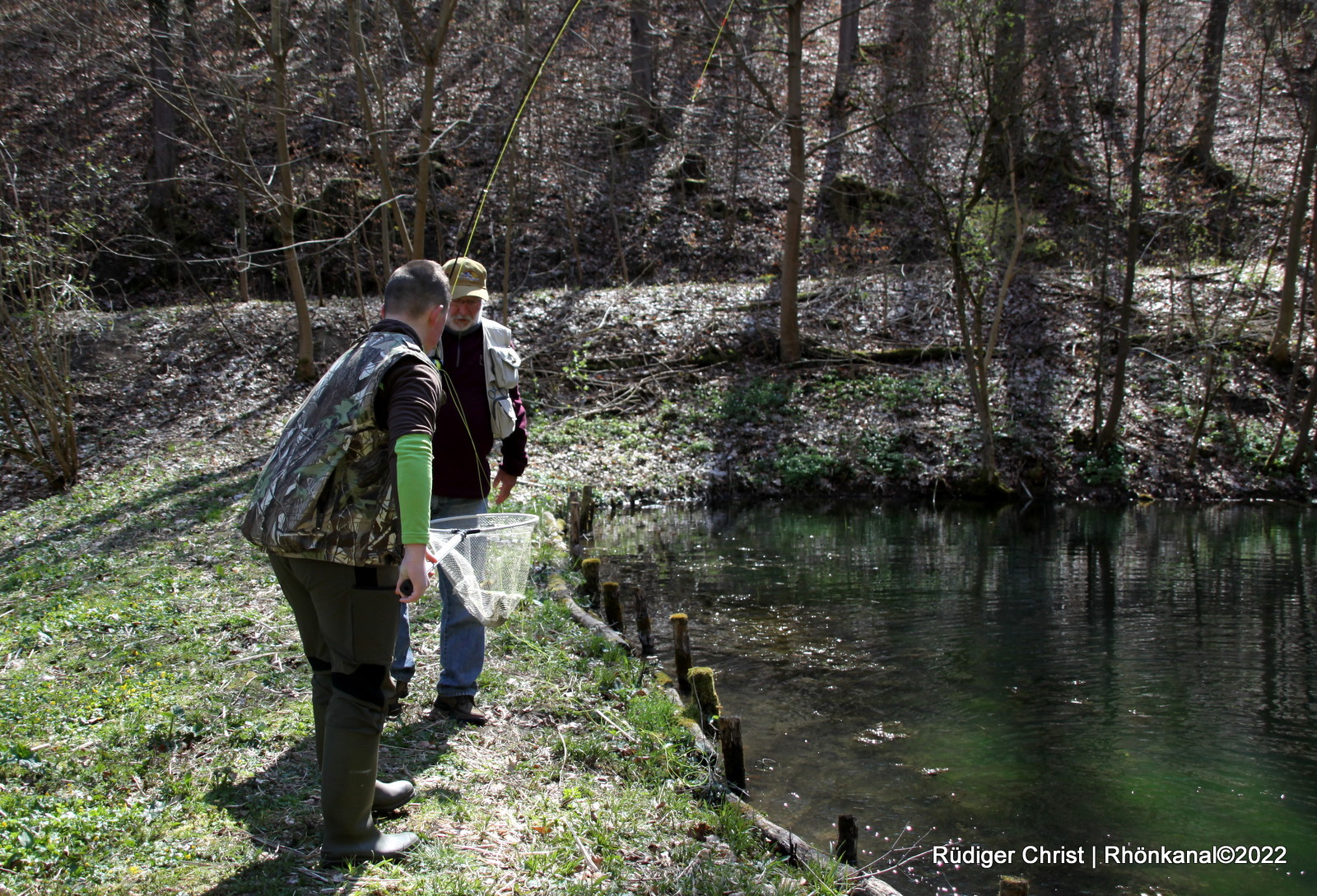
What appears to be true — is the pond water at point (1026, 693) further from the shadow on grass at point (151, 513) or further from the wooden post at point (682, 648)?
the shadow on grass at point (151, 513)

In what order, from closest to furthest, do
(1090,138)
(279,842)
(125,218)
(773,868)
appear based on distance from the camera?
(279,842)
(773,868)
(125,218)
(1090,138)

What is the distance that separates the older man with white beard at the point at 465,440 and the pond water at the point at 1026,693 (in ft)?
5.77

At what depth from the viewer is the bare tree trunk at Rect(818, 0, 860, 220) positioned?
23688 millimetres

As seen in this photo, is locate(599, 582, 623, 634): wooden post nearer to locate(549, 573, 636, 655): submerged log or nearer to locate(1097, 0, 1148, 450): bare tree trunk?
locate(549, 573, 636, 655): submerged log

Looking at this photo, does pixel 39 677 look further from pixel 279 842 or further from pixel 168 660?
pixel 279 842

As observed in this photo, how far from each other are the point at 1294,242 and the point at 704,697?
1673 cm

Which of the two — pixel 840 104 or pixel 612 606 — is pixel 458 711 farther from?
pixel 840 104

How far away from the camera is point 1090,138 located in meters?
23.2

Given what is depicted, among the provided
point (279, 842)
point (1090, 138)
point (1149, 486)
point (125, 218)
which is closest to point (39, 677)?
point (279, 842)

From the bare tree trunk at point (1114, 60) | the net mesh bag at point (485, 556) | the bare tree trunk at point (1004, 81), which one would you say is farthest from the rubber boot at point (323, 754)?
the bare tree trunk at point (1114, 60)

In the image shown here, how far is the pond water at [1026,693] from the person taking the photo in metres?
4.42

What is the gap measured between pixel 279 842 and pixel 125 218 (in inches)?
833

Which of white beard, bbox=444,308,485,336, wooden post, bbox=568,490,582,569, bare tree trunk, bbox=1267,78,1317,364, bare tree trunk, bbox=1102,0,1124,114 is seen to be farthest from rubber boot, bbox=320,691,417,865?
bare tree trunk, bbox=1102,0,1124,114

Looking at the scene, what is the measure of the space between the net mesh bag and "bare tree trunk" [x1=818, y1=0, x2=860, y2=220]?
67.6ft
